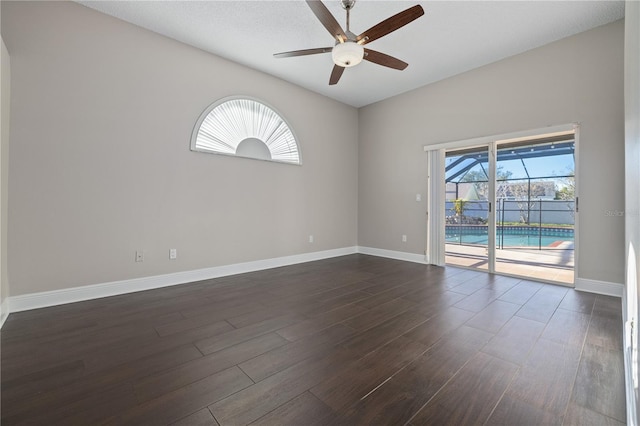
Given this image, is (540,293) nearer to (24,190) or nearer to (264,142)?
(264,142)

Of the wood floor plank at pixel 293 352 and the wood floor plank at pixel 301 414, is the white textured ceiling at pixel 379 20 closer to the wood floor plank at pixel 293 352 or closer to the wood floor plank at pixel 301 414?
the wood floor plank at pixel 293 352

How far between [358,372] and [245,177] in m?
3.23

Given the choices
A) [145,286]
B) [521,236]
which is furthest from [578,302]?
[145,286]

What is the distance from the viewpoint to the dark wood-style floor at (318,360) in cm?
131

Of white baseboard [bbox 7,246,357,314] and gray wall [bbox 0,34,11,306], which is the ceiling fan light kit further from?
white baseboard [bbox 7,246,357,314]

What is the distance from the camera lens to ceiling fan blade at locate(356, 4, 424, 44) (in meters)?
2.14

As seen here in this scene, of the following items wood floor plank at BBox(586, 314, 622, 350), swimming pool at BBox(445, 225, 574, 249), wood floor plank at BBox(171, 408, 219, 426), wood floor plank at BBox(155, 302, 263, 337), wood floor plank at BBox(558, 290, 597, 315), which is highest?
swimming pool at BBox(445, 225, 574, 249)

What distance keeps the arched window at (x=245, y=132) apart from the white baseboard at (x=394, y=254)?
2395mm

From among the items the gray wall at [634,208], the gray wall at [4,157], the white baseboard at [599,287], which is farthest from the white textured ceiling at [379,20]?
the white baseboard at [599,287]

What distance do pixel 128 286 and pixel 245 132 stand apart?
2.55 metres

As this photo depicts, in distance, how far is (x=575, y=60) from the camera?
3271 millimetres

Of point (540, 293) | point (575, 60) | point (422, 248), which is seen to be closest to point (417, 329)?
point (540, 293)

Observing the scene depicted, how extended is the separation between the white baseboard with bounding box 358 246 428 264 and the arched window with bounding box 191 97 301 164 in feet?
7.86

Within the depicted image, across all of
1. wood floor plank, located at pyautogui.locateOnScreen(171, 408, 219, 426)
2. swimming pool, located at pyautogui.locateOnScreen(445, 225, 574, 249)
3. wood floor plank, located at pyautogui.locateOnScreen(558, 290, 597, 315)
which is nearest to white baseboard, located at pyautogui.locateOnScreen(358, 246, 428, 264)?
swimming pool, located at pyautogui.locateOnScreen(445, 225, 574, 249)
